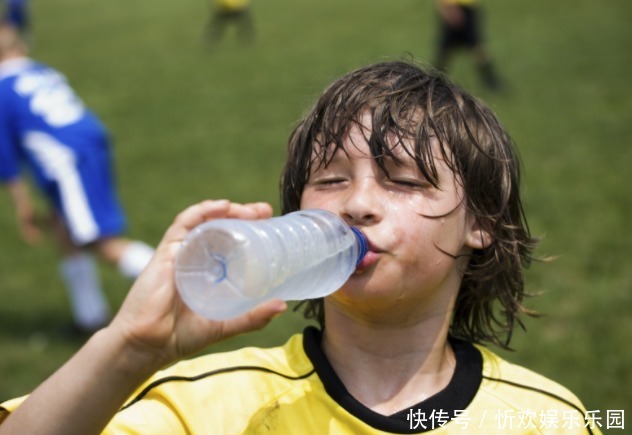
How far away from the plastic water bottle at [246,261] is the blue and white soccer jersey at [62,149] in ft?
13.2

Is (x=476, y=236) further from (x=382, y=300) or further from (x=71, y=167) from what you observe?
(x=71, y=167)

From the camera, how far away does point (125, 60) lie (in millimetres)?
16625

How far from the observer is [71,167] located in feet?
18.3

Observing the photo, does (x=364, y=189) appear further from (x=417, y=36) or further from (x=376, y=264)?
(x=417, y=36)

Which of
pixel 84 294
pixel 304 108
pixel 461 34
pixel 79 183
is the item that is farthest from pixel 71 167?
pixel 461 34

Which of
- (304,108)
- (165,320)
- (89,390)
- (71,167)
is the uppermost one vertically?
(304,108)

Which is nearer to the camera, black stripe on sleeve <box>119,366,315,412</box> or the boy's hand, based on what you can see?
the boy's hand

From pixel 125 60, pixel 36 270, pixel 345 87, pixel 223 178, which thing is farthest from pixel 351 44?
pixel 345 87

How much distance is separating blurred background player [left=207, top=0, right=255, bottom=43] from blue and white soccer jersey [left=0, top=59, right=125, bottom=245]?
13.0m

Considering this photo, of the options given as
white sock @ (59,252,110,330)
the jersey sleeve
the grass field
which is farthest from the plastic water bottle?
the jersey sleeve

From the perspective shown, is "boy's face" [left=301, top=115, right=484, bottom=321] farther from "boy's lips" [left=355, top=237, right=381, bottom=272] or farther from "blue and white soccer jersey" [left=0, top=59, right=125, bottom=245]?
"blue and white soccer jersey" [left=0, top=59, right=125, bottom=245]

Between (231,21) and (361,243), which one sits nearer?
(361,243)

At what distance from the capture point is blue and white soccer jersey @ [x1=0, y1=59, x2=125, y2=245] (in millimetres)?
5578

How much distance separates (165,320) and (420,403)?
0.72m
